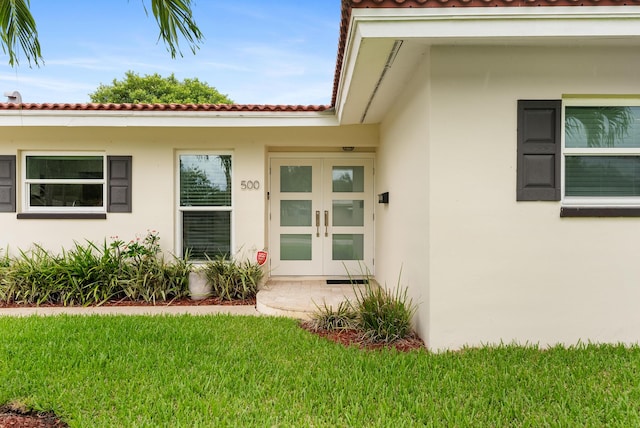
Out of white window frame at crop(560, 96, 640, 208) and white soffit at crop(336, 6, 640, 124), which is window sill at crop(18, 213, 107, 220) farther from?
white window frame at crop(560, 96, 640, 208)

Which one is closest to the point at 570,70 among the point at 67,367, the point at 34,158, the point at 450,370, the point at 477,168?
the point at 477,168

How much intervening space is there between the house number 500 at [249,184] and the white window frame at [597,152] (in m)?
4.95

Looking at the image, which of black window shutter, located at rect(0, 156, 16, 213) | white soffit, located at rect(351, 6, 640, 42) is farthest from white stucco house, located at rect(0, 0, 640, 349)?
black window shutter, located at rect(0, 156, 16, 213)

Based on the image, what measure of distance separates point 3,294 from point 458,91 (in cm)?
752

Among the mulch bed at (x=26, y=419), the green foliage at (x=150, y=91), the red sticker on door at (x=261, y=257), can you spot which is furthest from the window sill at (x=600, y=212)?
the green foliage at (x=150, y=91)

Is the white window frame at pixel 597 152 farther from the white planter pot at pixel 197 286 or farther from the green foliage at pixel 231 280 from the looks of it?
the white planter pot at pixel 197 286

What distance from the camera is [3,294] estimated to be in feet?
20.6

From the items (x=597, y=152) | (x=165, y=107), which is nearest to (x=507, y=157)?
(x=597, y=152)

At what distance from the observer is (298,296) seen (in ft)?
20.4

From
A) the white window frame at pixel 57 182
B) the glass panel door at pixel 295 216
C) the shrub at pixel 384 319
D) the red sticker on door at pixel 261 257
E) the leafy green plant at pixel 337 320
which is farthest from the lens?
the glass panel door at pixel 295 216

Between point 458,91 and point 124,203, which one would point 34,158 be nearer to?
point 124,203

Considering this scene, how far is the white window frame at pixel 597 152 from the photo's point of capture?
13.8 feet

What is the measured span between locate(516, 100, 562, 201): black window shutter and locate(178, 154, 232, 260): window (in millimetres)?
5056

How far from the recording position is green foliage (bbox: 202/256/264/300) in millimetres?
6652
